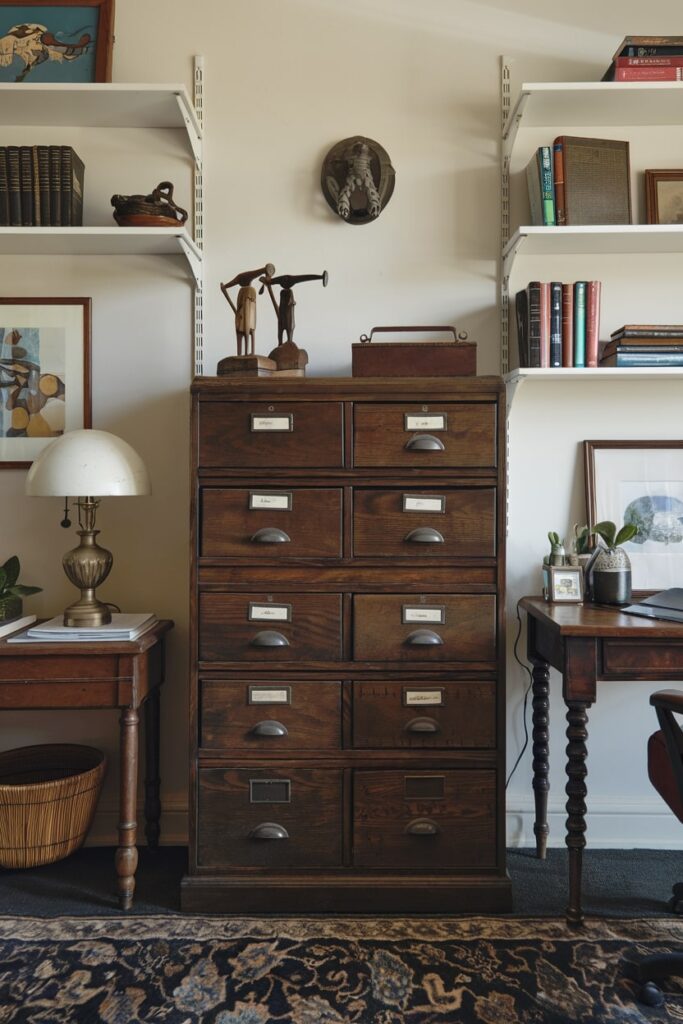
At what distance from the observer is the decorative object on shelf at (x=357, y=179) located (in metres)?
2.66

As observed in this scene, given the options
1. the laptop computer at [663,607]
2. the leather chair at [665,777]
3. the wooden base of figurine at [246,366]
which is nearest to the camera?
the leather chair at [665,777]

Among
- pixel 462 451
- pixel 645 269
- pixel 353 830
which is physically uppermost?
pixel 645 269

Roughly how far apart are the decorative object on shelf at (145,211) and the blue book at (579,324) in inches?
51.6

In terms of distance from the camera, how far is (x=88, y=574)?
2.43 meters

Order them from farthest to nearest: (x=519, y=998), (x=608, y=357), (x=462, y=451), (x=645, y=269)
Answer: (x=645, y=269) → (x=608, y=357) → (x=462, y=451) → (x=519, y=998)

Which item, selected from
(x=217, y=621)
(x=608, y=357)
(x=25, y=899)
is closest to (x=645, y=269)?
(x=608, y=357)

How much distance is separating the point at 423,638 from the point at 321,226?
149cm

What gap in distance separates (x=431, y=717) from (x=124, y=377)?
1.56 meters

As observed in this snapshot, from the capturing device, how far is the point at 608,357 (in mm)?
2562

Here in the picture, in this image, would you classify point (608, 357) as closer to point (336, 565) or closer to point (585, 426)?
point (585, 426)

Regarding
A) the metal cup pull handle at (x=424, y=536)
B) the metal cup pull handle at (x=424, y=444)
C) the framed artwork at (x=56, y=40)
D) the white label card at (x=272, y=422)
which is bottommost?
the metal cup pull handle at (x=424, y=536)

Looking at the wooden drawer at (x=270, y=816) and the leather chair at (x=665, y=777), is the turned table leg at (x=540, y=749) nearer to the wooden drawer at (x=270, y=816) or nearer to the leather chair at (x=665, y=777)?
the leather chair at (x=665, y=777)

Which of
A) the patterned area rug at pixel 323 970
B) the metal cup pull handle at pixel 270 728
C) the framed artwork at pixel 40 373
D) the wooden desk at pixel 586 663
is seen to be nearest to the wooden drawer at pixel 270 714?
the metal cup pull handle at pixel 270 728

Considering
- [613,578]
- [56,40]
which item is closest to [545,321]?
[613,578]
